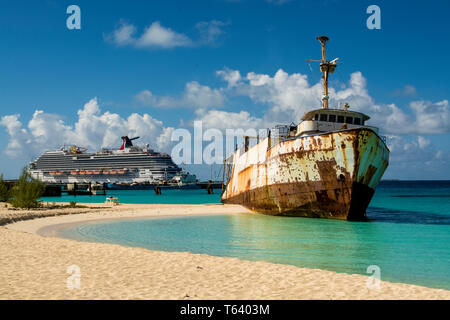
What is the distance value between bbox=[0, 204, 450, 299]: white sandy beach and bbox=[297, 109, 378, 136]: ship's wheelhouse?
36.9 feet

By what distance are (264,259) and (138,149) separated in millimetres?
89715

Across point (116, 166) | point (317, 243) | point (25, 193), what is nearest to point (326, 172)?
Result: point (317, 243)

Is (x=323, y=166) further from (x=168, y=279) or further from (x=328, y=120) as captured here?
(x=168, y=279)

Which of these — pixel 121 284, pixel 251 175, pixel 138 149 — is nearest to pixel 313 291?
pixel 121 284

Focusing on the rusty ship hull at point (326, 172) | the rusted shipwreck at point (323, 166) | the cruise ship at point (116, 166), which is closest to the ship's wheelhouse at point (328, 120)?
the rusted shipwreck at point (323, 166)

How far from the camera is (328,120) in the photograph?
59.7 feet

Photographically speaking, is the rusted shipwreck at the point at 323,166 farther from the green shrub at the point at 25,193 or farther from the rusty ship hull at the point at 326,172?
the green shrub at the point at 25,193

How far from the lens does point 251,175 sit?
914 inches

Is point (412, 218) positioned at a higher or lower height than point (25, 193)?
lower

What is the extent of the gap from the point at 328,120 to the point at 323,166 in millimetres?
3618

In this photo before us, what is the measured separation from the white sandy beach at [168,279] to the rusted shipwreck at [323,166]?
8.84m

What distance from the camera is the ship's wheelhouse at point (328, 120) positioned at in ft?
58.7

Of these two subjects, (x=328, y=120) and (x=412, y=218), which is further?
(x=412, y=218)

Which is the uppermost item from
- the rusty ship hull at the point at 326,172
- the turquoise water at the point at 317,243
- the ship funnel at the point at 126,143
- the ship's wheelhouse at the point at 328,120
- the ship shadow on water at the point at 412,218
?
the ship funnel at the point at 126,143
